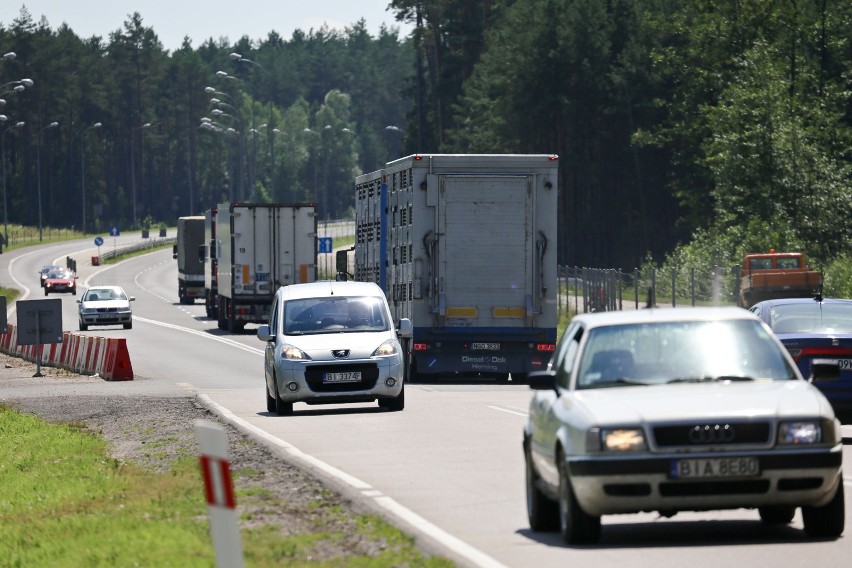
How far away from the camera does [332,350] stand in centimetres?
2395

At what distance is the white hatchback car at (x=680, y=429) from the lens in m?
10.4

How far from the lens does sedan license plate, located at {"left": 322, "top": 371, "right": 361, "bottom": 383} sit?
78.3 feet

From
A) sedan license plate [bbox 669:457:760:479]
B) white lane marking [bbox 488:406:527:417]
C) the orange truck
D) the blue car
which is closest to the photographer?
sedan license plate [bbox 669:457:760:479]

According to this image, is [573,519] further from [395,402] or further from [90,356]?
[90,356]

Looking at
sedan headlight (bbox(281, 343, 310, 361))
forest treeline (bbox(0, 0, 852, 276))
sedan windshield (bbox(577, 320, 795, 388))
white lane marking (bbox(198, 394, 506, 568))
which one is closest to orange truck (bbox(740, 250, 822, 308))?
forest treeline (bbox(0, 0, 852, 276))

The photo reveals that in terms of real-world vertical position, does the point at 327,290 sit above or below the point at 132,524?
above

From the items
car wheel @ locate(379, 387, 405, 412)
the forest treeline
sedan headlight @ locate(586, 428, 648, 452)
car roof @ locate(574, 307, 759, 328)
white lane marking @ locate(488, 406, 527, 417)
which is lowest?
white lane marking @ locate(488, 406, 527, 417)

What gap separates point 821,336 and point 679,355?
7853 mm

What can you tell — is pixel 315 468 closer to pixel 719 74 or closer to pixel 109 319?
pixel 109 319

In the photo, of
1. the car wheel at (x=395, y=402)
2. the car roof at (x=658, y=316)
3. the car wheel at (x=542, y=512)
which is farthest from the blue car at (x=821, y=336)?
the car wheel at (x=542, y=512)

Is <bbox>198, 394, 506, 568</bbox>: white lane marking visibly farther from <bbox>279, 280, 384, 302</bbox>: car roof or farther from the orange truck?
the orange truck

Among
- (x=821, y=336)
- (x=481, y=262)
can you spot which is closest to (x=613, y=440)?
(x=821, y=336)

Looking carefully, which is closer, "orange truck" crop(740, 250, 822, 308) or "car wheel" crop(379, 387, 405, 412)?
"car wheel" crop(379, 387, 405, 412)

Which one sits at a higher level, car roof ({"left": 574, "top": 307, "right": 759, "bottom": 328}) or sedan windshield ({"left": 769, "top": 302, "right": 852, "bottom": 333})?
car roof ({"left": 574, "top": 307, "right": 759, "bottom": 328})
